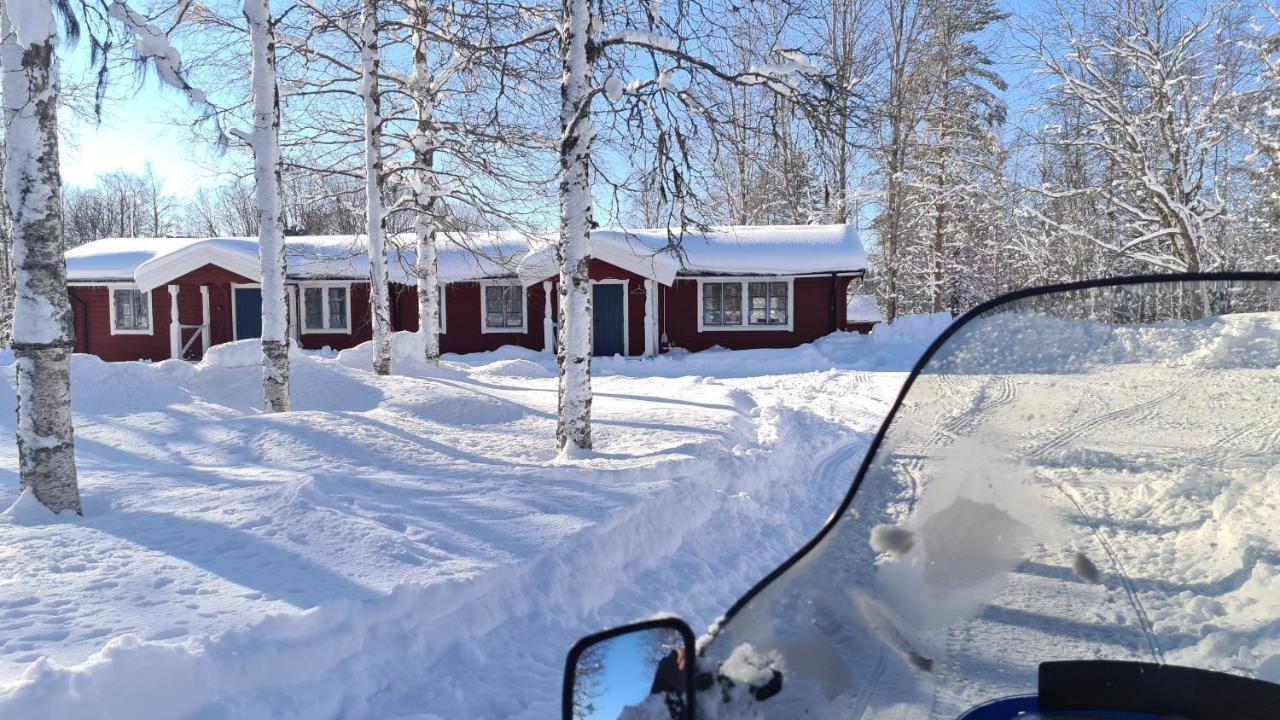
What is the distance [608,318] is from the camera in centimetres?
2291

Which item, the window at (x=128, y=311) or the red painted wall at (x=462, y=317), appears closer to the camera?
the red painted wall at (x=462, y=317)

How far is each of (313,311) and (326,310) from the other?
474mm

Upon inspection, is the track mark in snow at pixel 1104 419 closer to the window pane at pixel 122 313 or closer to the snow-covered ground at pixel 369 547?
the snow-covered ground at pixel 369 547

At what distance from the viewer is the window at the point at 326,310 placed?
24.2m

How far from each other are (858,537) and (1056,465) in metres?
0.40


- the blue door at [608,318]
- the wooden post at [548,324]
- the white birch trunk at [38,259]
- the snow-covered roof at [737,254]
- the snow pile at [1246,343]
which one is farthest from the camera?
the blue door at [608,318]

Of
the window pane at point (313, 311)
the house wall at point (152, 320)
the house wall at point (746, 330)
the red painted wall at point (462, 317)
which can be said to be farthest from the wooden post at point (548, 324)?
the house wall at point (152, 320)

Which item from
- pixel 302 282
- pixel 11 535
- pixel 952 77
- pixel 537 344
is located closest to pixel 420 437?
pixel 11 535

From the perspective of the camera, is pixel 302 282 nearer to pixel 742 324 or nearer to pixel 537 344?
pixel 537 344

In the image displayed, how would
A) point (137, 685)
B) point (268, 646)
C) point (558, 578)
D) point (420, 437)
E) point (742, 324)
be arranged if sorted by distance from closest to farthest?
1. point (137, 685)
2. point (268, 646)
3. point (558, 578)
4. point (420, 437)
5. point (742, 324)

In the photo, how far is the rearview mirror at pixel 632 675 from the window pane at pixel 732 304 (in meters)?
22.2

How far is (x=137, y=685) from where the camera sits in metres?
2.91

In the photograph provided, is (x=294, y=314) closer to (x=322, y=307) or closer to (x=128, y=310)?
(x=322, y=307)

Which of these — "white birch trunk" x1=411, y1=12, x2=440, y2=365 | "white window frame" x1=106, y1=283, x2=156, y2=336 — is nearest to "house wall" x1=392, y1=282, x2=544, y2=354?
"white birch trunk" x1=411, y1=12, x2=440, y2=365
